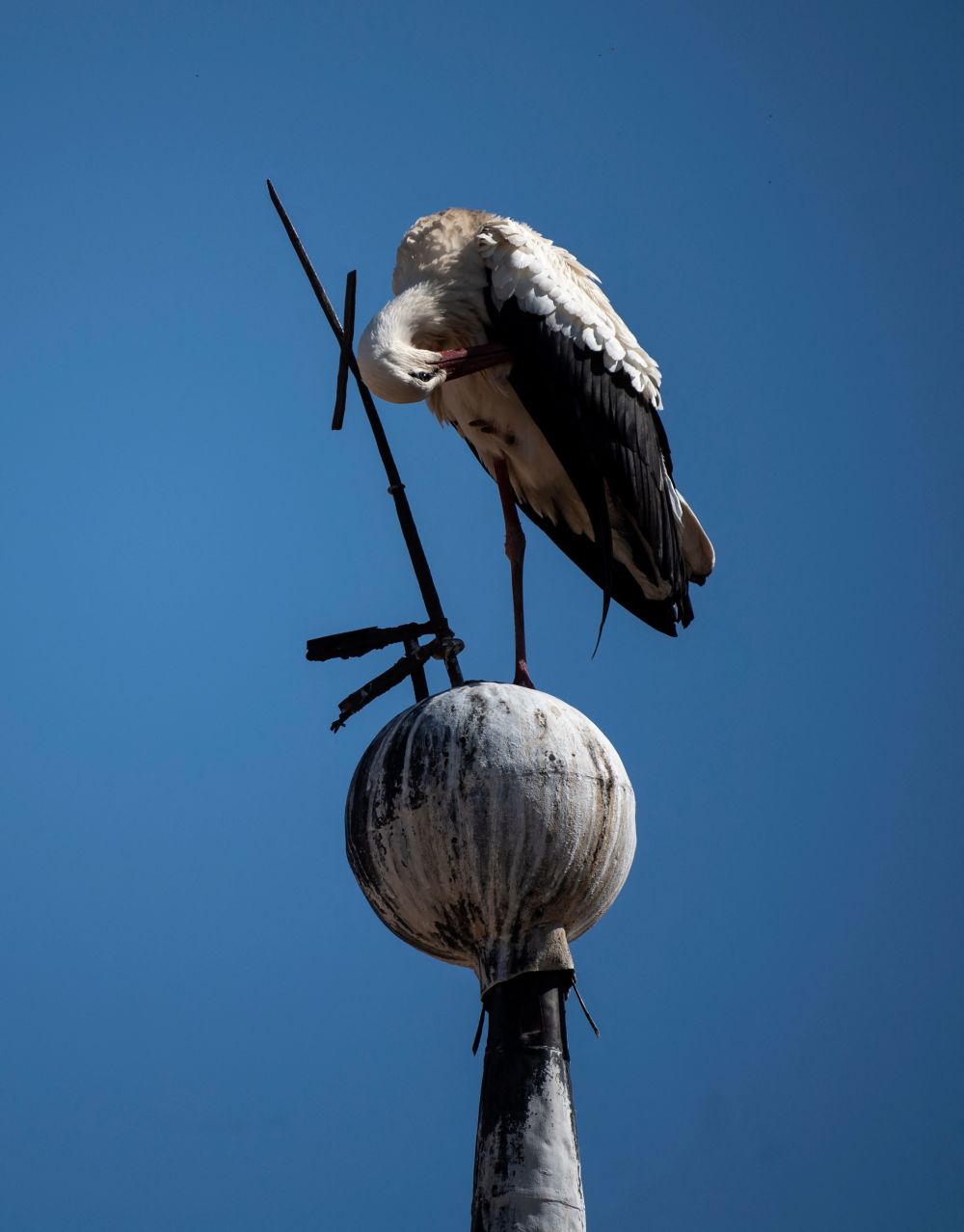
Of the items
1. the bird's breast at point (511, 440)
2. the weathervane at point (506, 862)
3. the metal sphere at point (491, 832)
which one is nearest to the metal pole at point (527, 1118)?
the weathervane at point (506, 862)

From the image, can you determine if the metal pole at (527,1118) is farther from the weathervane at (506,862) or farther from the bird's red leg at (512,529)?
the bird's red leg at (512,529)

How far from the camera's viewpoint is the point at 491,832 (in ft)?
23.6

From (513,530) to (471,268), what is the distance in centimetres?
162

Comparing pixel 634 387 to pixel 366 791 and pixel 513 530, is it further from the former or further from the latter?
pixel 366 791

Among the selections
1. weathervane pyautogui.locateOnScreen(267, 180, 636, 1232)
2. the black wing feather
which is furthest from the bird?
weathervane pyautogui.locateOnScreen(267, 180, 636, 1232)

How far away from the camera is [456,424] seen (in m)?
10.6

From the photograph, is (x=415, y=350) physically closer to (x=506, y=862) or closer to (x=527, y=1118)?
(x=506, y=862)

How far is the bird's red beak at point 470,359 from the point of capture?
31.2 ft

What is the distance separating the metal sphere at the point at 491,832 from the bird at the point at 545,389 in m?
1.76

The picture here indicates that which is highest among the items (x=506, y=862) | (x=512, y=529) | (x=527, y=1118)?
(x=512, y=529)

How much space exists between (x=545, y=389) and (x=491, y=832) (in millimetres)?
3379

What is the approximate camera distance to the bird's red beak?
952 cm

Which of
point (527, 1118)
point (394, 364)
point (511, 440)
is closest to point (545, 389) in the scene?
point (511, 440)

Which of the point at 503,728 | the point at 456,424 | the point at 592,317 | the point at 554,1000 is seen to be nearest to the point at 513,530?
the point at 456,424
